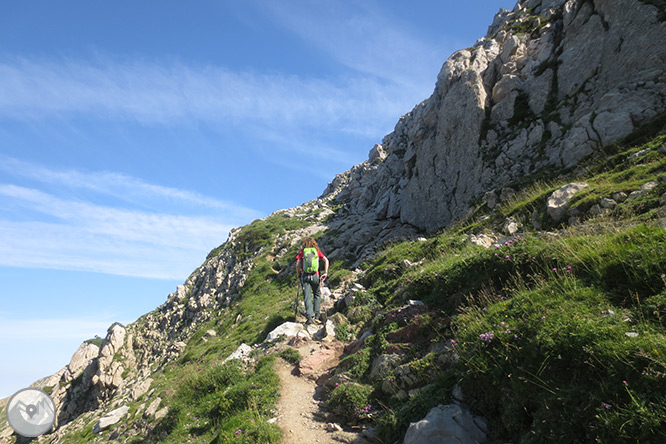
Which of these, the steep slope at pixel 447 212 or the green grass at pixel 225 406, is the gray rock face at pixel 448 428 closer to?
the steep slope at pixel 447 212

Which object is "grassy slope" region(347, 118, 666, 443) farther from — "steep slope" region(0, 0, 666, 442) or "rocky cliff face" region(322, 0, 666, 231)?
"rocky cliff face" region(322, 0, 666, 231)

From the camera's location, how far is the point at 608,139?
1673 centimetres

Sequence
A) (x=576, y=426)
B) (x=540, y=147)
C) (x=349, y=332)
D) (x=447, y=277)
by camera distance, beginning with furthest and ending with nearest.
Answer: (x=540, y=147)
(x=349, y=332)
(x=447, y=277)
(x=576, y=426)

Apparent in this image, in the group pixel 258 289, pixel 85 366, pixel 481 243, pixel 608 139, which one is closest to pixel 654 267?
pixel 481 243

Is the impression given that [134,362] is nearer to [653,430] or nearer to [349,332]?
[349,332]

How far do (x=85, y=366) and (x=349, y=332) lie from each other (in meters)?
44.4

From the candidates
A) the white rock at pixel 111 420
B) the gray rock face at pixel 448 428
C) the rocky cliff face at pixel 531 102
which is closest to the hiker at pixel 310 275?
the gray rock face at pixel 448 428

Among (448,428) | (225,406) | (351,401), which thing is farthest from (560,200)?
(225,406)

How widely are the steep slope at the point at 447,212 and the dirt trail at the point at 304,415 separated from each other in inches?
22.7

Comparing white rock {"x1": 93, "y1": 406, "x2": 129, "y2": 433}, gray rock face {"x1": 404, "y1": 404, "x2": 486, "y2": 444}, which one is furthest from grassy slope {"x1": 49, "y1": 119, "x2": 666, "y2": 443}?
white rock {"x1": 93, "y1": 406, "x2": 129, "y2": 433}

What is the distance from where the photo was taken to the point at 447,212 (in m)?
27.6

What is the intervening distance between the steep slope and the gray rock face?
0.41 metres

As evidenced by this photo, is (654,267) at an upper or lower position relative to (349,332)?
upper

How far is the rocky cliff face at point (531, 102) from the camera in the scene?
17906mm
